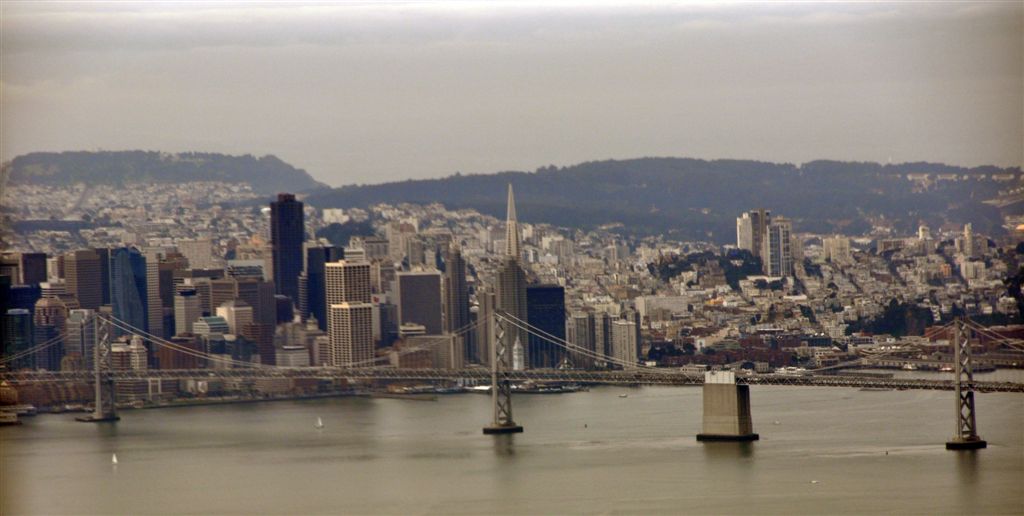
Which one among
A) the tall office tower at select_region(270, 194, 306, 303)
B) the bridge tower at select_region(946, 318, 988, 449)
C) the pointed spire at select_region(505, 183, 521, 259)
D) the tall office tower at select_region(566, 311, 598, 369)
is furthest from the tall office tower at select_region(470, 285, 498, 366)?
the bridge tower at select_region(946, 318, 988, 449)

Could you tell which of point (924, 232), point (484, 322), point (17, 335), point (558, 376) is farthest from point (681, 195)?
point (558, 376)

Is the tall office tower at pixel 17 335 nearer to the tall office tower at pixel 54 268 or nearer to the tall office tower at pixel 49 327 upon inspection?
the tall office tower at pixel 49 327

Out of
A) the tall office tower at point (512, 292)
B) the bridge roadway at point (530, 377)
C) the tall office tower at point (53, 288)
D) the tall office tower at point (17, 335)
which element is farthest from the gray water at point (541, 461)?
the tall office tower at point (53, 288)

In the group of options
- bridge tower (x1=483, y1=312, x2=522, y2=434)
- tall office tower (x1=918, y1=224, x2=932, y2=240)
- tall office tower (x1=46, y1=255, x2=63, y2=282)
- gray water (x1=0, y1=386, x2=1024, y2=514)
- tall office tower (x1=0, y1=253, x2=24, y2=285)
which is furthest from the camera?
tall office tower (x1=918, y1=224, x2=932, y2=240)

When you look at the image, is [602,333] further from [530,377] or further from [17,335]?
[530,377]

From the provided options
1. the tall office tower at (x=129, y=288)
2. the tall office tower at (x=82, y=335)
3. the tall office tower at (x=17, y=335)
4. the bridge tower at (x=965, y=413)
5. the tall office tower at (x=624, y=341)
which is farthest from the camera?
the tall office tower at (x=129, y=288)

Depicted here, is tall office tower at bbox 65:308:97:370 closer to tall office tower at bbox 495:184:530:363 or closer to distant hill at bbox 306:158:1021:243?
tall office tower at bbox 495:184:530:363

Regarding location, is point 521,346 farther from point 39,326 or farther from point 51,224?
point 51,224
